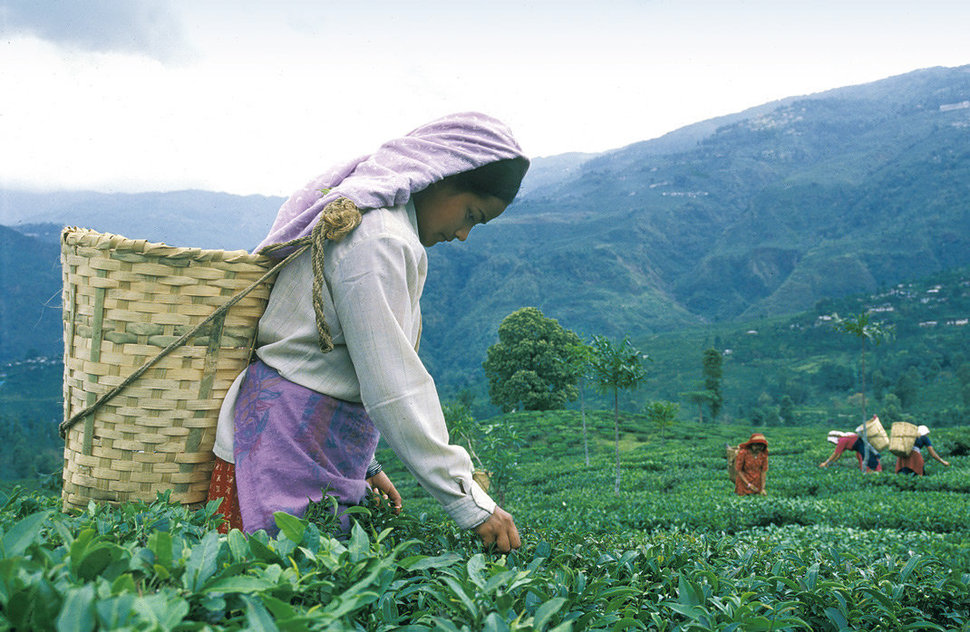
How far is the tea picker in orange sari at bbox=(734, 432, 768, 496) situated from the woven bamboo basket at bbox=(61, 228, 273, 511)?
388 inches

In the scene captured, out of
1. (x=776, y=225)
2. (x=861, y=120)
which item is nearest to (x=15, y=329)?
(x=776, y=225)

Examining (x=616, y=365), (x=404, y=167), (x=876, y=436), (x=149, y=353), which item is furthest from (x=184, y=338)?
(x=876, y=436)

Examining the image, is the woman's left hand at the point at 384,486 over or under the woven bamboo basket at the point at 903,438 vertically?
over

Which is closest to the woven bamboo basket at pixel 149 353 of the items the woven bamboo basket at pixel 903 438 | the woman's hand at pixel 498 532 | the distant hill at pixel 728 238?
the woman's hand at pixel 498 532

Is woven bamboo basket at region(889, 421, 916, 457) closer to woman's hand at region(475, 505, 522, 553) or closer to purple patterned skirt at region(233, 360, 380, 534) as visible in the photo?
woman's hand at region(475, 505, 522, 553)

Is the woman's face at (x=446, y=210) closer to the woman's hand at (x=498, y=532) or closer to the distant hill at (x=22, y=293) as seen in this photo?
the woman's hand at (x=498, y=532)

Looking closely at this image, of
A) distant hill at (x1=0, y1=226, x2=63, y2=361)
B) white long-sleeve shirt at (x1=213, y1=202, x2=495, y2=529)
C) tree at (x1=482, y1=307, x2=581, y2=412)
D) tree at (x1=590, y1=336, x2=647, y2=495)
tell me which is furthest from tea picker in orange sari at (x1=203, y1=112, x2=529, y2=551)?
distant hill at (x1=0, y1=226, x2=63, y2=361)

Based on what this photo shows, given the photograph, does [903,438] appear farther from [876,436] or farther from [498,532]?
[498,532]

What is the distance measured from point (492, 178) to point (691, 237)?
510ft

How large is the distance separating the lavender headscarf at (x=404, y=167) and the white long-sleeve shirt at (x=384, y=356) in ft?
0.22

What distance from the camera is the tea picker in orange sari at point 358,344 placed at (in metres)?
1.48

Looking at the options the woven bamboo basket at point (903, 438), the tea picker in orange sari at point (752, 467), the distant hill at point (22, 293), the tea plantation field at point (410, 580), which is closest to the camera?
A: the tea plantation field at point (410, 580)

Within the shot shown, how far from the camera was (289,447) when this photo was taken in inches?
62.3

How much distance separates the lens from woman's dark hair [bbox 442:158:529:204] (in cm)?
182
